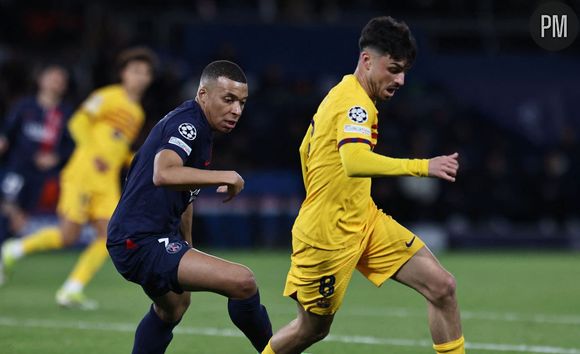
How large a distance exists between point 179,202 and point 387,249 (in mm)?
1243

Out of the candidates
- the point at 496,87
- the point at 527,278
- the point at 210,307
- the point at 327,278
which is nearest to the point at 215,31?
the point at 496,87

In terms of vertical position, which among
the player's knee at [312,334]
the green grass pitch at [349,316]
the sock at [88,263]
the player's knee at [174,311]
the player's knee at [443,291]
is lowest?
the green grass pitch at [349,316]

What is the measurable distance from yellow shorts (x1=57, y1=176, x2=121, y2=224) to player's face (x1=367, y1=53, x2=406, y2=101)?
5.19 metres

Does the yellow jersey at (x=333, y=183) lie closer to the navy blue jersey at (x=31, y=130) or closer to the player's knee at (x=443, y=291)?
the player's knee at (x=443, y=291)

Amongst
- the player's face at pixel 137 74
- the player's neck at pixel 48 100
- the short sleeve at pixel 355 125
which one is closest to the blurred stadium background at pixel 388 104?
the player's neck at pixel 48 100

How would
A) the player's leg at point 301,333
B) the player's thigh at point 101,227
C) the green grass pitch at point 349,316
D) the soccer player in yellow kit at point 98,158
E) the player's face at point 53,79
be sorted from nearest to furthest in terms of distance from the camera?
the player's leg at point 301,333 < the green grass pitch at point 349,316 < the player's thigh at point 101,227 < the soccer player in yellow kit at point 98,158 < the player's face at point 53,79

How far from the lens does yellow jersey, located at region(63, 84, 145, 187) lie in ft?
35.5

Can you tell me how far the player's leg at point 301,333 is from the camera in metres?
6.19

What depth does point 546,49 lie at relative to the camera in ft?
78.2

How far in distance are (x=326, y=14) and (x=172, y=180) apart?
18.1 metres

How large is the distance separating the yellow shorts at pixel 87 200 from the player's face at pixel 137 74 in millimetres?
1046

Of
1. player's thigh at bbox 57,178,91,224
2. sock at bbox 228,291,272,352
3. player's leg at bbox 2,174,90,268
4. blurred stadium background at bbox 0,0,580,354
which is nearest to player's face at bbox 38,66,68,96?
player's leg at bbox 2,174,90,268

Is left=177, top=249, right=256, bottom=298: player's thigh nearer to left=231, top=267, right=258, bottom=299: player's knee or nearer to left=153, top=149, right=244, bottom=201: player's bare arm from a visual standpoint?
left=231, top=267, right=258, bottom=299: player's knee

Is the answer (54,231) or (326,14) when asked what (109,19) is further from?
(54,231)
